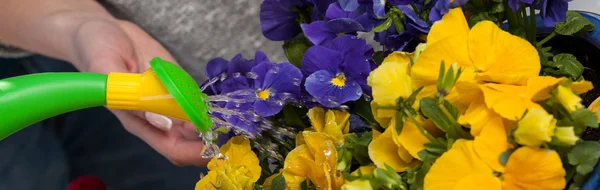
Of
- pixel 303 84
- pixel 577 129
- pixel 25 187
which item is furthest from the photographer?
pixel 25 187

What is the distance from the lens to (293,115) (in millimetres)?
345

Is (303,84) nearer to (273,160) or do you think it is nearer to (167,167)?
(273,160)

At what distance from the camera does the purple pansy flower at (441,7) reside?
0.28m

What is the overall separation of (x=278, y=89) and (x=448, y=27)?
11 cm

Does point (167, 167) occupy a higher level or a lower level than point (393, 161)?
lower

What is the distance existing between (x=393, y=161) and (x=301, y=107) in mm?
89

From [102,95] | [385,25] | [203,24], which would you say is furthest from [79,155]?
[385,25]

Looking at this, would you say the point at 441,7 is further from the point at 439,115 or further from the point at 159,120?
the point at 159,120

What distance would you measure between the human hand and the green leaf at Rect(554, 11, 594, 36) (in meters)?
0.36

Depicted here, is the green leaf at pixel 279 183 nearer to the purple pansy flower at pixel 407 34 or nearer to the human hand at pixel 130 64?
the purple pansy flower at pixel 407 34

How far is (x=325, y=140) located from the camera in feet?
0.99

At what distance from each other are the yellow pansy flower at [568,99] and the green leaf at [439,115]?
4 centimetres

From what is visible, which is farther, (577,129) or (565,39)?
(565,39)

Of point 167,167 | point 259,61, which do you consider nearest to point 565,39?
point 259,61
